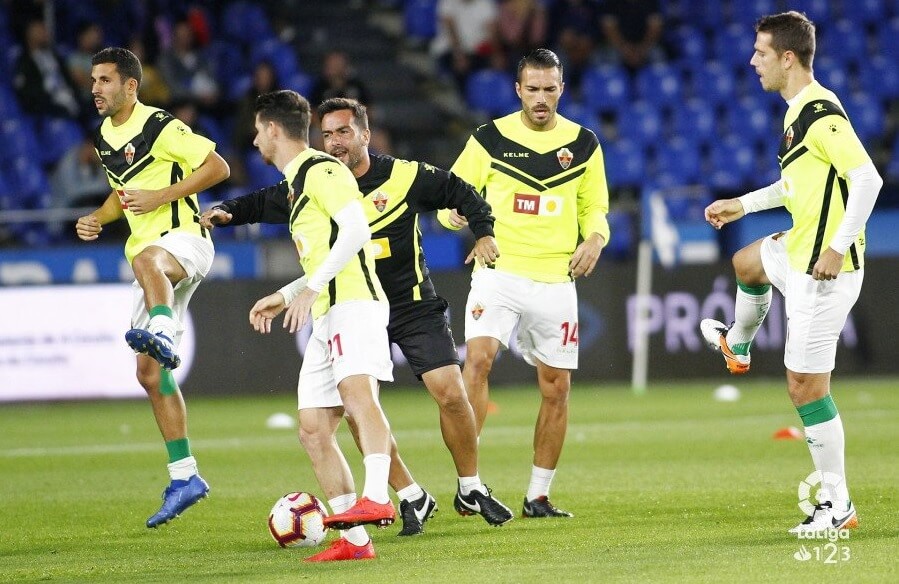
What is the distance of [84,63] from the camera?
59.5 feet

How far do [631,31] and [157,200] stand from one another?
14.3 m

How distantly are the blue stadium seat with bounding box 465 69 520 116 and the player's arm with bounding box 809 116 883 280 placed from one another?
14.2m

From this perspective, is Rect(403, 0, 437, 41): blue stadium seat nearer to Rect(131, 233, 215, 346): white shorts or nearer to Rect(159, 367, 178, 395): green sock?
Rect(131, 233, 215, 346): white shorts

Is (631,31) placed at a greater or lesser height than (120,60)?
greater

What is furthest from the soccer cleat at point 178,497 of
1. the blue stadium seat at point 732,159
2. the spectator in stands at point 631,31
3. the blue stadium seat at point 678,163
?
the spectator in stands at point 631,31

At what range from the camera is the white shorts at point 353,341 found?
629 centimetres

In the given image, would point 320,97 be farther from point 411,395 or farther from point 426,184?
point 426,184

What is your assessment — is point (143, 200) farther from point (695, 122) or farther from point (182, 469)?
point (695, 122)

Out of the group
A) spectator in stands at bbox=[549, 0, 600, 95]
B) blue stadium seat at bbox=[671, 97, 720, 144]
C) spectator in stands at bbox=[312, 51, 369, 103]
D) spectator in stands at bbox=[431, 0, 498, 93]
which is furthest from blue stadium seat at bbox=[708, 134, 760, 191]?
spectator in stands at bbox=[312, 51, 369, 103]

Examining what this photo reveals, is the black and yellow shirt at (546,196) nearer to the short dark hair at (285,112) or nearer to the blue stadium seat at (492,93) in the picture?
the short dark hair at (285,112)

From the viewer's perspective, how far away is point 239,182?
17.6 metres

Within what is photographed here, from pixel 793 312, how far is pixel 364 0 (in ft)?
53.7

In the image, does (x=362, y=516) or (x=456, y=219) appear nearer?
(x=362, y=516)

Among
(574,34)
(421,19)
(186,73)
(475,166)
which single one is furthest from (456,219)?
(421,19)
